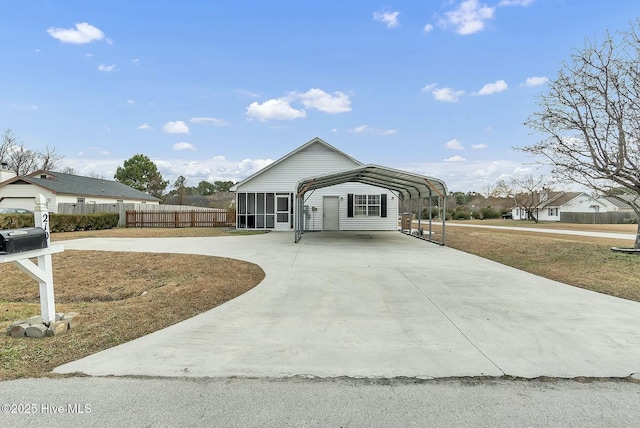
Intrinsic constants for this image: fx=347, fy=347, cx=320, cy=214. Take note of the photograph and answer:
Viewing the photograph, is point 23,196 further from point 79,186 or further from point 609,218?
point 609,218

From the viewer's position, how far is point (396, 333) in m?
4.30

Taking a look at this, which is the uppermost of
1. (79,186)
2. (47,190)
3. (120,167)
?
(120,167)

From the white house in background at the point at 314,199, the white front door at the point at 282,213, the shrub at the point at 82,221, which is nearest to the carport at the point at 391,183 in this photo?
the white house in background at the point at 314,199

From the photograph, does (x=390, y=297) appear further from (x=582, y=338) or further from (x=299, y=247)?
(x=299, y=247)

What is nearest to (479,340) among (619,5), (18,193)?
(619,5)

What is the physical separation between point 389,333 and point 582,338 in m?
2.28

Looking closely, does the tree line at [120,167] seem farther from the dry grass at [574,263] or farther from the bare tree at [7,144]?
the dry grass at [574,263]

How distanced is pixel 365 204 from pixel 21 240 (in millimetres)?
18097

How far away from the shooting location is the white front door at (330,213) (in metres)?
20.9

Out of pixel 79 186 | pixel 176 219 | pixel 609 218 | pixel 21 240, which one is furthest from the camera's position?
pixel 609 218

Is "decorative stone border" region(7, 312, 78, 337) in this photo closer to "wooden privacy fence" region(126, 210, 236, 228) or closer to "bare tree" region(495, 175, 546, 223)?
"wooden privacy fence" region(126, 210, 236, 228)

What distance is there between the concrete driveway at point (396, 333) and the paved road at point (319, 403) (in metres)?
0.21

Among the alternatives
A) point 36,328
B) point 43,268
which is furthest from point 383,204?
point 36,328

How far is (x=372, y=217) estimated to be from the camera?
20906mm
